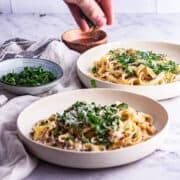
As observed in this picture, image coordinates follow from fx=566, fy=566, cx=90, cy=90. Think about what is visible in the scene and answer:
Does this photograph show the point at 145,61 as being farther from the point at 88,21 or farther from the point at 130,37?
the point at 130,37

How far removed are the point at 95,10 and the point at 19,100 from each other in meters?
0.47

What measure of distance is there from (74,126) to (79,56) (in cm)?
71

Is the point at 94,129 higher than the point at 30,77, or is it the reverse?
the point at 94,129

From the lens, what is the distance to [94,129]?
151 centimetres

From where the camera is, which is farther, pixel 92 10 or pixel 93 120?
pixel 92 10

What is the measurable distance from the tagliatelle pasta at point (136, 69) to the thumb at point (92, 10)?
140 mm

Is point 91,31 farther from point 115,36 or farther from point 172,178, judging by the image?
point 172,178

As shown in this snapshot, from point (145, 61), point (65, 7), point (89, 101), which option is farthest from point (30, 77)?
point (65, 7)

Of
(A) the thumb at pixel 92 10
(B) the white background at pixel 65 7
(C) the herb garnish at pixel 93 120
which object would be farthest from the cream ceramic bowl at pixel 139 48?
(B) the white background at pixel 65 7

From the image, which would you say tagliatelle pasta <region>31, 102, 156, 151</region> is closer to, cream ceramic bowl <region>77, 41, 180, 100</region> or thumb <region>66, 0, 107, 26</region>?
Answer: cream ceramic bowl <region>77, 41, 180, 100</region>

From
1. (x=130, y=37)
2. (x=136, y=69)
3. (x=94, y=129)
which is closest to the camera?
(x=94, y=129)

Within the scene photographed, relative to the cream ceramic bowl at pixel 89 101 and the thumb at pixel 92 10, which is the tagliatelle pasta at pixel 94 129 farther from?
the thumb at pixel 92 10

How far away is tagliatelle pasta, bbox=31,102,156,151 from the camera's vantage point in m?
1.49

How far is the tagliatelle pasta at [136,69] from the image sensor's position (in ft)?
6.43
